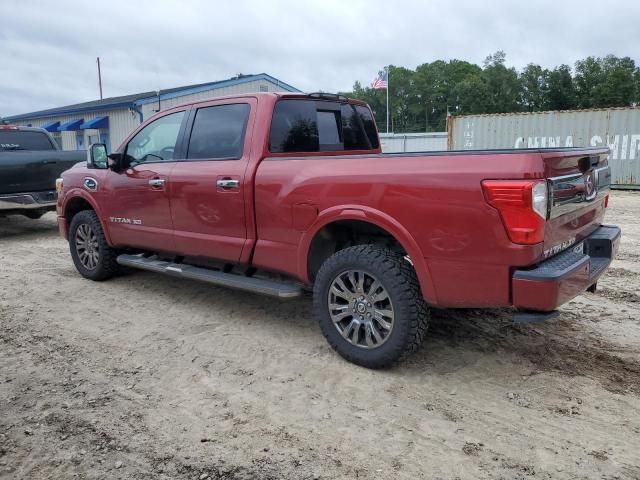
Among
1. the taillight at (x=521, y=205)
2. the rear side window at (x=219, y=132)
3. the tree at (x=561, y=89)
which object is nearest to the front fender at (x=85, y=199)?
the rear side window at (x=219, y=132)

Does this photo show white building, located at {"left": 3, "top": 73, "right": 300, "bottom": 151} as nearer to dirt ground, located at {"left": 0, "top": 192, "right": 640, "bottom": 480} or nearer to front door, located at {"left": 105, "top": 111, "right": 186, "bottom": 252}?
front door, located at {"left": 105, "top": 111, "right": 186, "bottom": 252}

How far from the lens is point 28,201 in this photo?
8.77 meters

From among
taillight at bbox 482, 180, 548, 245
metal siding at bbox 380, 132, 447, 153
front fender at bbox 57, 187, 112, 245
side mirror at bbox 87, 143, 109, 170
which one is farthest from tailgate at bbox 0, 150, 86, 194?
metal siding at bbox 380, 132, 447, 153

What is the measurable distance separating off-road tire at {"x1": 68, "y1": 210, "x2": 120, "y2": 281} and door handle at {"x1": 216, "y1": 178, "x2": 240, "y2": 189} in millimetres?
2123

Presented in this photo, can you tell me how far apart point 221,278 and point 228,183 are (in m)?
0.81

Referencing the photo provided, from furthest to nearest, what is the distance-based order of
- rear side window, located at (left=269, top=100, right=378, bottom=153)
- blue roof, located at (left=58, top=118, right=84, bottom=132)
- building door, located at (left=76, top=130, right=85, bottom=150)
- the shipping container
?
building door, located at (left=76, top=130, right=85, bottom=150)
blue roof, located at (left=58, top=118, right=84, bottom=132)
the shipping container
rear side window, located at (left=269, top=100, right=378, bottom=153)

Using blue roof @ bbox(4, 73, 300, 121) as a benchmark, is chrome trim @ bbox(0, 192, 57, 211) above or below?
below

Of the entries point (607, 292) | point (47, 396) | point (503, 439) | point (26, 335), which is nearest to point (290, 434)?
point (503, 439)

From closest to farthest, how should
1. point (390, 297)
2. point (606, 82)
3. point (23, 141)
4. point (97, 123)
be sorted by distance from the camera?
point (390, 297), point (23, 141), point (97, 123), point (606, 82)

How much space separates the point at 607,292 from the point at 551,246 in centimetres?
274

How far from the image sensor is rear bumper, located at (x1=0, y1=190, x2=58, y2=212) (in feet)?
28.2

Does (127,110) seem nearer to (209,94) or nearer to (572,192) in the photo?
(209,94)

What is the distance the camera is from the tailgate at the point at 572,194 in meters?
3.02

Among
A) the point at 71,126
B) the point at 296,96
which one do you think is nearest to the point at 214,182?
the point at 296,96
